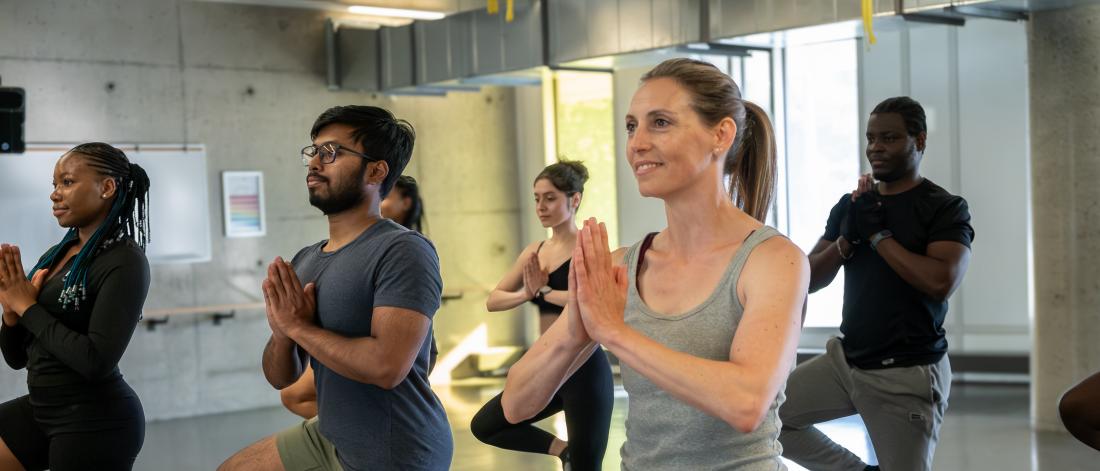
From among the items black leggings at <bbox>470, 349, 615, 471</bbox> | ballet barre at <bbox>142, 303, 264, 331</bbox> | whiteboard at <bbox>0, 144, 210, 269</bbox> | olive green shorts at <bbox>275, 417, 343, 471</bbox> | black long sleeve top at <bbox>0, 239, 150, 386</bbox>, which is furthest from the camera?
ballet barre at <bbox>142, 303, 264, 331</bbox>

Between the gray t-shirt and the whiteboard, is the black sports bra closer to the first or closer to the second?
the gray t-shirt

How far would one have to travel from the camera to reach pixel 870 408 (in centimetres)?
382

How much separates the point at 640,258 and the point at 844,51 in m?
8.27

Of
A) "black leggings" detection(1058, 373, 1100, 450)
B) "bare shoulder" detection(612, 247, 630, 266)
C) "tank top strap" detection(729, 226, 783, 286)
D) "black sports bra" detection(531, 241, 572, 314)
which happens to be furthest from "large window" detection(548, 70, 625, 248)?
"tank top strap" detection(729, 226, 783, 286)

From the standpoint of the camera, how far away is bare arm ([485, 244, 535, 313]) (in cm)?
556

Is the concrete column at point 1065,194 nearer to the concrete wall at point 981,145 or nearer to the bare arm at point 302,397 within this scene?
the concrete wall at point 981,145

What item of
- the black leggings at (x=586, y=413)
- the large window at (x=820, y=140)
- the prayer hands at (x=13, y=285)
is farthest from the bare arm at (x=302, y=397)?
the large window at (x=820, y=140)

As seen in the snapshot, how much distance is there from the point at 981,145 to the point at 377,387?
7.60m

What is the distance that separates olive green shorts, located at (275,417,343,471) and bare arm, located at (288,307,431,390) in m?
0.29

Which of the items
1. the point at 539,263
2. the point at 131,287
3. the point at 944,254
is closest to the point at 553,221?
the point at 539,263

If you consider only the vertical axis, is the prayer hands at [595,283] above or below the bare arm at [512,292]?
above

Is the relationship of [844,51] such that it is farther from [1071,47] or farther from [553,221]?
[553,221]

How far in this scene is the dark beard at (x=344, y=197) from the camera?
3012 millimetres

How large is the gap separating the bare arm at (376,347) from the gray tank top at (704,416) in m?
0.84
